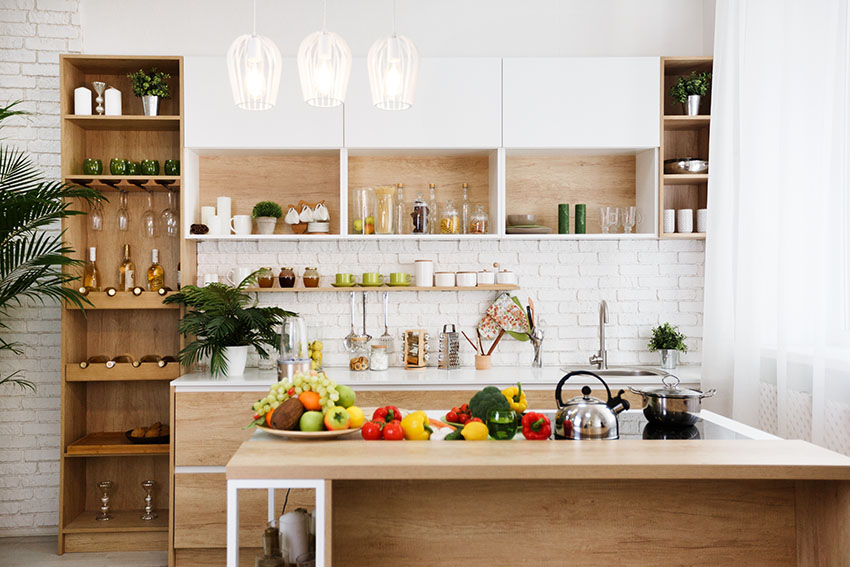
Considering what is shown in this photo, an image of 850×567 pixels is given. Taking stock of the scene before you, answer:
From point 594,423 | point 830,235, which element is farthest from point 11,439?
point 830,235

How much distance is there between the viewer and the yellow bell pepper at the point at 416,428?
2104 millimetres

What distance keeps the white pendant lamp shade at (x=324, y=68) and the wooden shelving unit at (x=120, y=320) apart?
182 cm

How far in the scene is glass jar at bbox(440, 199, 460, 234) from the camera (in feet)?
13.3

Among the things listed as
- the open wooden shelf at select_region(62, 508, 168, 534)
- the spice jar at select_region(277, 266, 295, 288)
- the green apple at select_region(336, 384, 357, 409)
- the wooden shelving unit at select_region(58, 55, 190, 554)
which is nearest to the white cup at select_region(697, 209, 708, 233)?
the spice jar at select_region(277, 266, 295, 288)

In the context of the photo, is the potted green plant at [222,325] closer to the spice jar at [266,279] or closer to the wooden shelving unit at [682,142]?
the spice jar at [266,279]

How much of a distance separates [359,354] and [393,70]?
7.12ft

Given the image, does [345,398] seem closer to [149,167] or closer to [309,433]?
[309,433]

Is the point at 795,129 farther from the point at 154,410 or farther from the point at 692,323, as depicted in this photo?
the point at 154,410

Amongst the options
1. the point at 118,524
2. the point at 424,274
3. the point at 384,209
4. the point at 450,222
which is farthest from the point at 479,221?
the point at 118,524

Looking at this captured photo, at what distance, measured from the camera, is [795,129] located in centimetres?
291

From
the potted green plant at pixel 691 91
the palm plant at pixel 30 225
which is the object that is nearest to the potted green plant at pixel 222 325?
the palm plant at pixel 30 225

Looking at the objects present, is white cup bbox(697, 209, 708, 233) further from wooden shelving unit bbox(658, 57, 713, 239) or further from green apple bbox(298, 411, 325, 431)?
green apple bbox(298, 411, 325, 431)

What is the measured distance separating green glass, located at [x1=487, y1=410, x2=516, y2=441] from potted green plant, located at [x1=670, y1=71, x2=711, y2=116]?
267cm

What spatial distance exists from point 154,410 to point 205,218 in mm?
1195
